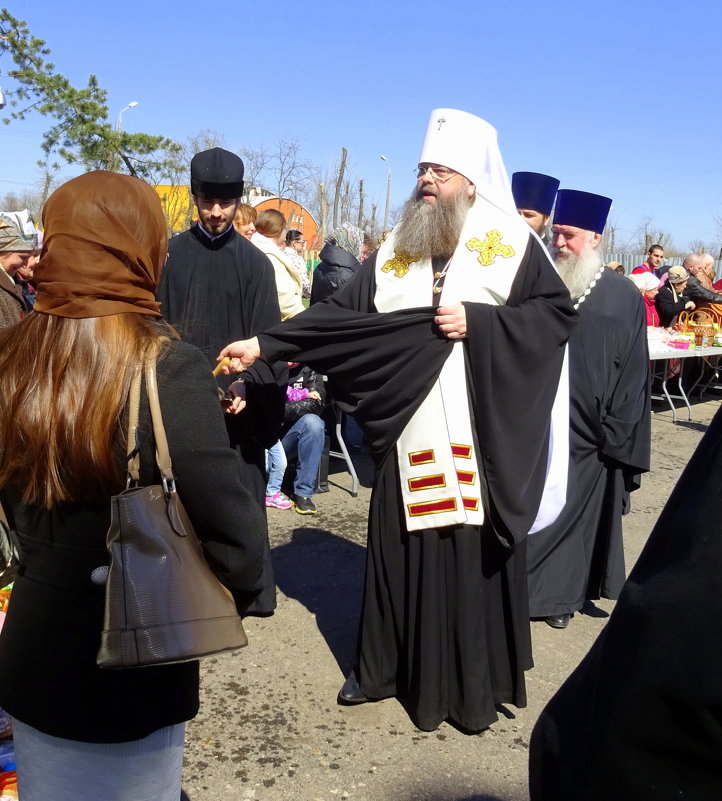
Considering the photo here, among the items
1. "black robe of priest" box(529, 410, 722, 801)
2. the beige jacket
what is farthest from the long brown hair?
the beige jacket

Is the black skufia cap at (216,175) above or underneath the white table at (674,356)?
above

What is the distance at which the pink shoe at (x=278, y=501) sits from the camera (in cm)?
612

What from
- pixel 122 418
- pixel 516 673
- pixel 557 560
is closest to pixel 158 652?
pixel 122 418

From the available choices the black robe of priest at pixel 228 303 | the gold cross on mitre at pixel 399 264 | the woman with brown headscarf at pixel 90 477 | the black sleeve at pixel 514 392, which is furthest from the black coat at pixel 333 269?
the woman with brown headscarf at pixel 90 477

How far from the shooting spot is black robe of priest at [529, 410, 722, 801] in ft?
3.01

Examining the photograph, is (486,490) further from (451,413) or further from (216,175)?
(216,175)

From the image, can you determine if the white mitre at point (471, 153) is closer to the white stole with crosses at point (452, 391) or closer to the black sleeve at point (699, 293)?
the white stole with crosses at point (452, 391)

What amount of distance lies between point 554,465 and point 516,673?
889mm

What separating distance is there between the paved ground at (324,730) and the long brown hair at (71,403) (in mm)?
1748

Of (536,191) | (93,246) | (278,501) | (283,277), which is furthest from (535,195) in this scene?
(93,246)

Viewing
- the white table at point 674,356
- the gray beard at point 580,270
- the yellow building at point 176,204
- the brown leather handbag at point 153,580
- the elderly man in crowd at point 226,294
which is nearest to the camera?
the brown leather handbag at point 153,580

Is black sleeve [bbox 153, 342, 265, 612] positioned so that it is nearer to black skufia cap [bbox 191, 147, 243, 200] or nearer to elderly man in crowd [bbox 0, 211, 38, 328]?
black skufia cap [bbox 191, 147, 243, 200]

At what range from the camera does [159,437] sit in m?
1.61

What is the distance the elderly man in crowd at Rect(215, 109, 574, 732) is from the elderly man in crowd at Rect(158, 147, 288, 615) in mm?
584
